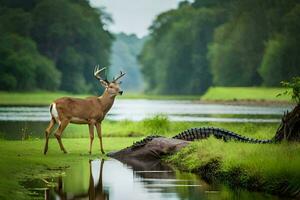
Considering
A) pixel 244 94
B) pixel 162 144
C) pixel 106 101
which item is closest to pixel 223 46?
pixel 244 94

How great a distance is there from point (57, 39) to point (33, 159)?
106370 millimetres

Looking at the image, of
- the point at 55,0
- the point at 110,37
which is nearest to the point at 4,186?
the point at 55,0

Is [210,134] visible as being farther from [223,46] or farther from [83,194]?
[223,46]

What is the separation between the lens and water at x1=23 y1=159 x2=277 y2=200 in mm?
14453

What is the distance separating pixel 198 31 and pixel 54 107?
121 meters

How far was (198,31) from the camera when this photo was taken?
141m

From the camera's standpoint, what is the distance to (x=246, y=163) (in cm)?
1611

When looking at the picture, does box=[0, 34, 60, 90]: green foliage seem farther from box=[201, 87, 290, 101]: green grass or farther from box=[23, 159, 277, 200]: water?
box=[23, 159, 277, 200]: water

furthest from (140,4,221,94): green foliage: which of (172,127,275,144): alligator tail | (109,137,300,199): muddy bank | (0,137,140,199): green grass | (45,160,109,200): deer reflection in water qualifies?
(45,160,109,200): deer reflection in water

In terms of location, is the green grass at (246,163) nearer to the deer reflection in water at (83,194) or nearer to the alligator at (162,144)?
the alligator at (162,144)

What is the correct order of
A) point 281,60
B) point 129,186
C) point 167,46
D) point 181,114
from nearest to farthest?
point 129,186, point 181,114, point 281,60, point 167,46

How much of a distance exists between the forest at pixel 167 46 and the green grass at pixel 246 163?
77.6 m

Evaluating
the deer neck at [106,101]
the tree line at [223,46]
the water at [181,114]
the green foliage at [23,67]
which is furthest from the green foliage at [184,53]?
the deer neck at [106,101]

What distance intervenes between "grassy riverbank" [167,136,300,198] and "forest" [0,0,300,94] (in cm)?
7758
